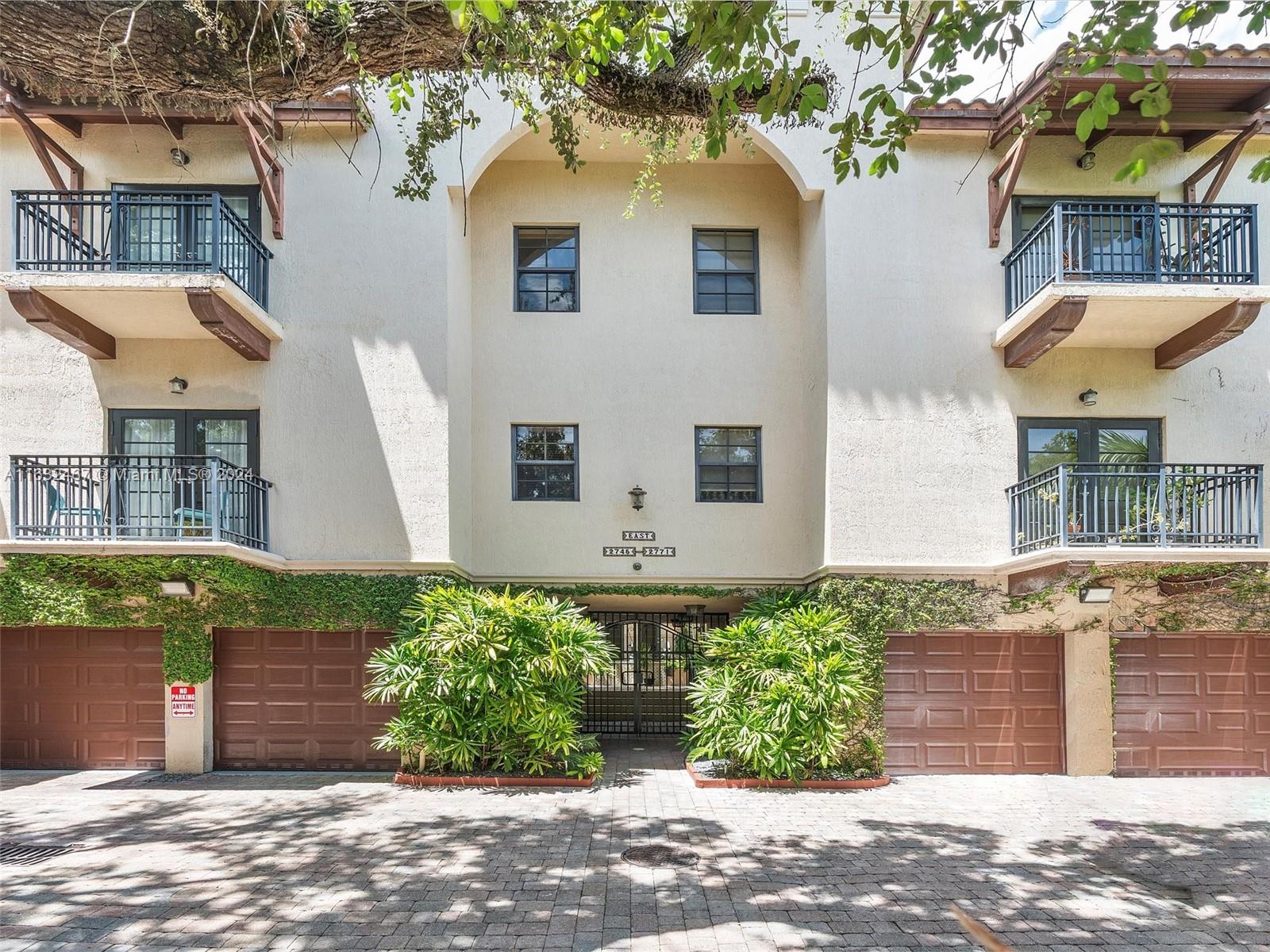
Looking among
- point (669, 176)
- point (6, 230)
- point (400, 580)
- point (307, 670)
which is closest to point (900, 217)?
point (669, 176)

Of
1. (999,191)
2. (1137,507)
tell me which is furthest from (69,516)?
(1137,507)

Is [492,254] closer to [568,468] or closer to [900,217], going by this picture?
[568,468]

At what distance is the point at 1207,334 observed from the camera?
433 inches

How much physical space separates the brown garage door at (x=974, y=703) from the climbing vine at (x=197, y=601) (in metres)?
6.64

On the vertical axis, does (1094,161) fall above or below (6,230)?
above

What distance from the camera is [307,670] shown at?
38.7 feet

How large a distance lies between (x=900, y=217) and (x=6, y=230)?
500 inches

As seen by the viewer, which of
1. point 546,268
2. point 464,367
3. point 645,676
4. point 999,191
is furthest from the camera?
point 645,676

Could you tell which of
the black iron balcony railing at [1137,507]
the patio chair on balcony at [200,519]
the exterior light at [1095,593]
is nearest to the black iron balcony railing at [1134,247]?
the black iron balcony railing at [1137,507]

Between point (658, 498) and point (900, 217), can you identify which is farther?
point (658, 498)

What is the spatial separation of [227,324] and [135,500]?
281 centimetres

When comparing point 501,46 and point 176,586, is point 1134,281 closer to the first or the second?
point 501,46

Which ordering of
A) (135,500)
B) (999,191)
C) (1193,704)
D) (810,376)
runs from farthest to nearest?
1. (810,376)
2. (999,191)
3. (1193,704)
4. (135,500)

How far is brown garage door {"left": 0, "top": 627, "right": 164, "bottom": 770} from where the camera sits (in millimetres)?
11641
